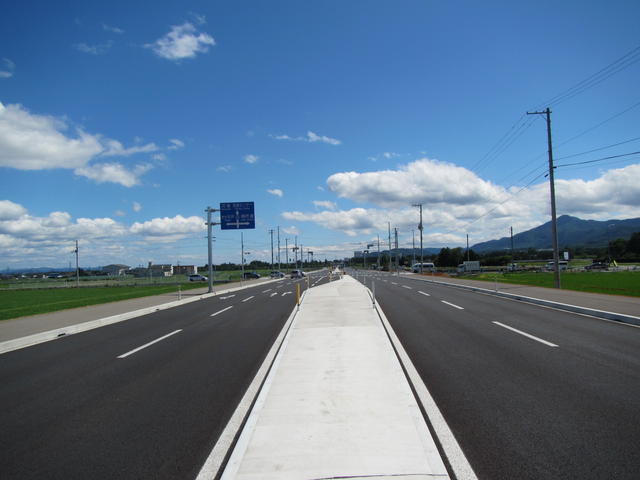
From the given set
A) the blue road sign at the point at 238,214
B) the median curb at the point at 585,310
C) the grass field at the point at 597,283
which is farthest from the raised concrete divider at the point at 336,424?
the blue road sign at the point at 238,214

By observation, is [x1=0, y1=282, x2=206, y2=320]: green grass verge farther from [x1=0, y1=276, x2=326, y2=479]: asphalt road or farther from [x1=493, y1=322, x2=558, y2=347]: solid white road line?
[x1=493, y1=322, x2=558, y2=347]: solid white road line

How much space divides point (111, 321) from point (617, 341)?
53.5 ft

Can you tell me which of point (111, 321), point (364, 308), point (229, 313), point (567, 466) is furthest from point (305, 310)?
point (567, 466)

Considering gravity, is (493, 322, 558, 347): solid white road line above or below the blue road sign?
below

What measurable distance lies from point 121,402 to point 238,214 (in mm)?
29935

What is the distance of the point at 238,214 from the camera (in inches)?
1389

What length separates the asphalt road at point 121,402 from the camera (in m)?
4.16

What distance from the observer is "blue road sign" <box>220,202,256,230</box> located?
35219 mm

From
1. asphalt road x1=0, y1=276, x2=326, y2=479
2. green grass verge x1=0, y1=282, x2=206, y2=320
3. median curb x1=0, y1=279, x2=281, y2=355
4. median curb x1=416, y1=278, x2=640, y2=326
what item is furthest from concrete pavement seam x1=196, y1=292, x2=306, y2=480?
green grass verge x1=0, y1=282, x2=206, y2=320

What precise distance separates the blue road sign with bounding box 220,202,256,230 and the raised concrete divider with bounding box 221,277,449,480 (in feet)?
90.7

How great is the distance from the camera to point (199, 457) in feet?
13.6

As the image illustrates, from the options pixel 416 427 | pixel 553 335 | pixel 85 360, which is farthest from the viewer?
pixel 553 335

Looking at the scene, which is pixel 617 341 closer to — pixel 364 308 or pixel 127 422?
pixel 364 308

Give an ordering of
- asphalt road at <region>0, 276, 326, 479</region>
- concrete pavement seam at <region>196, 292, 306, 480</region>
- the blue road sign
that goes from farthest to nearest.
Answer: the blue road sign → asphalt road at <region>0, 276, 326, 479</region> → concrete pavement seam at <region>196, 292, 306, 480</region>
